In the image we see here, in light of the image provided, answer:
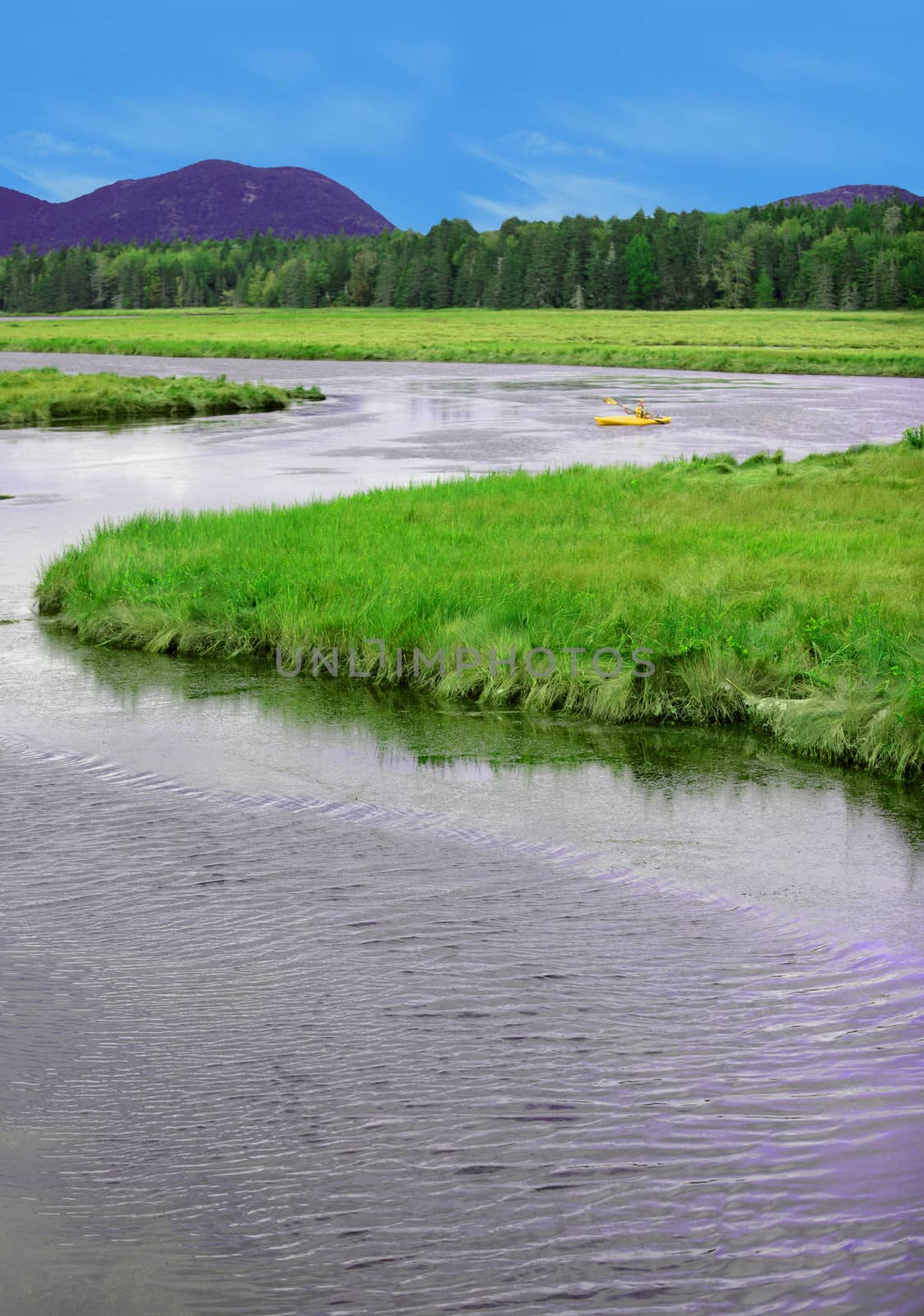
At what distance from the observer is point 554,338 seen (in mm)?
115188

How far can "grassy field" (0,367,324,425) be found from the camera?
156 ft

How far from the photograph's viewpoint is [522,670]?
12570mm

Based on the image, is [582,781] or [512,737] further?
[512,737]

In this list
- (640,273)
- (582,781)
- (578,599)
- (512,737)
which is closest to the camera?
(582,781)

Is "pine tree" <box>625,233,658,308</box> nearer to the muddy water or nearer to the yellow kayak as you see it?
the yellow kayak

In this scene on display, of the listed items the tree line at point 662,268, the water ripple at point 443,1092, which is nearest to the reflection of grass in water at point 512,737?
the water ripple at point 443,1092

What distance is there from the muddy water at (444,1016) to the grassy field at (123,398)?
37.3m

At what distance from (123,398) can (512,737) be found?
136 ft

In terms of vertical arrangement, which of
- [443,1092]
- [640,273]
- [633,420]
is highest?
[640,273]

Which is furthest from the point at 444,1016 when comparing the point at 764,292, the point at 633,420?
the point at 764,292

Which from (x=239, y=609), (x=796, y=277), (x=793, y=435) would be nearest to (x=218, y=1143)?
(x=239, y=609)

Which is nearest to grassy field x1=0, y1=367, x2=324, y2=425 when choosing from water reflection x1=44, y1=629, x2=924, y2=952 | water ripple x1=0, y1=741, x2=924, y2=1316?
water reflection x1=44, y1=629, x2=924, y2=952

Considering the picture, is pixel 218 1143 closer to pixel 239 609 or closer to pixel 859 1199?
pixel 859 1199

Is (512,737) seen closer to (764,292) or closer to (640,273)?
(640,273)
